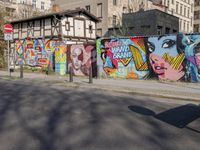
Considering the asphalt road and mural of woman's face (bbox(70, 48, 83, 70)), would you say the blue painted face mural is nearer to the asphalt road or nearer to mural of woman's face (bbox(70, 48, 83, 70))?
the asphalt road

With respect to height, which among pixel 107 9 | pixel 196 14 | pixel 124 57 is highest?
pixel 196 14

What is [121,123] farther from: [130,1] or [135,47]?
[130,1]

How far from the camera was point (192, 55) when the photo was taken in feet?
43.3

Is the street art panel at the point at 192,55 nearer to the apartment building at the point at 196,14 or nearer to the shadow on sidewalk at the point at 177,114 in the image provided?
the shadow on sidewalk at the point at 177,114

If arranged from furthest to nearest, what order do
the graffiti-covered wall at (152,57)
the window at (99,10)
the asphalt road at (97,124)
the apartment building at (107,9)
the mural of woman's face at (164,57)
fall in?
the window at (99,10)
the apartment building at (107,9)
the mural of woman's face at (164,57)
the graffiti-covered wall at (152,57)
the asphalt road at (97,124)

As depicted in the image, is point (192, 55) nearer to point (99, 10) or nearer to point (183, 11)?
point (99, 10)

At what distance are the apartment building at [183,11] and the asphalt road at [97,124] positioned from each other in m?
52.2

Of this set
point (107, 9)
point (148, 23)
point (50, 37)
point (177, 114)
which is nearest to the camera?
point (177, 114)

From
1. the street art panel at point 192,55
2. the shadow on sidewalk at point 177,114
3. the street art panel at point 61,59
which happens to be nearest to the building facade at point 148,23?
the street art panel at point 61,59

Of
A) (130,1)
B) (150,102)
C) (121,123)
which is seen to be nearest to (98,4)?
(130,1)

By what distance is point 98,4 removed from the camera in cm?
4081

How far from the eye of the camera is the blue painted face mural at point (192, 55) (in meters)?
13.1

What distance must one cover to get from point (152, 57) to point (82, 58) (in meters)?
5.63

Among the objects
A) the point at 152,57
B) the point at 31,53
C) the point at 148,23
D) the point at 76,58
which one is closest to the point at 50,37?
the point at 31,53
